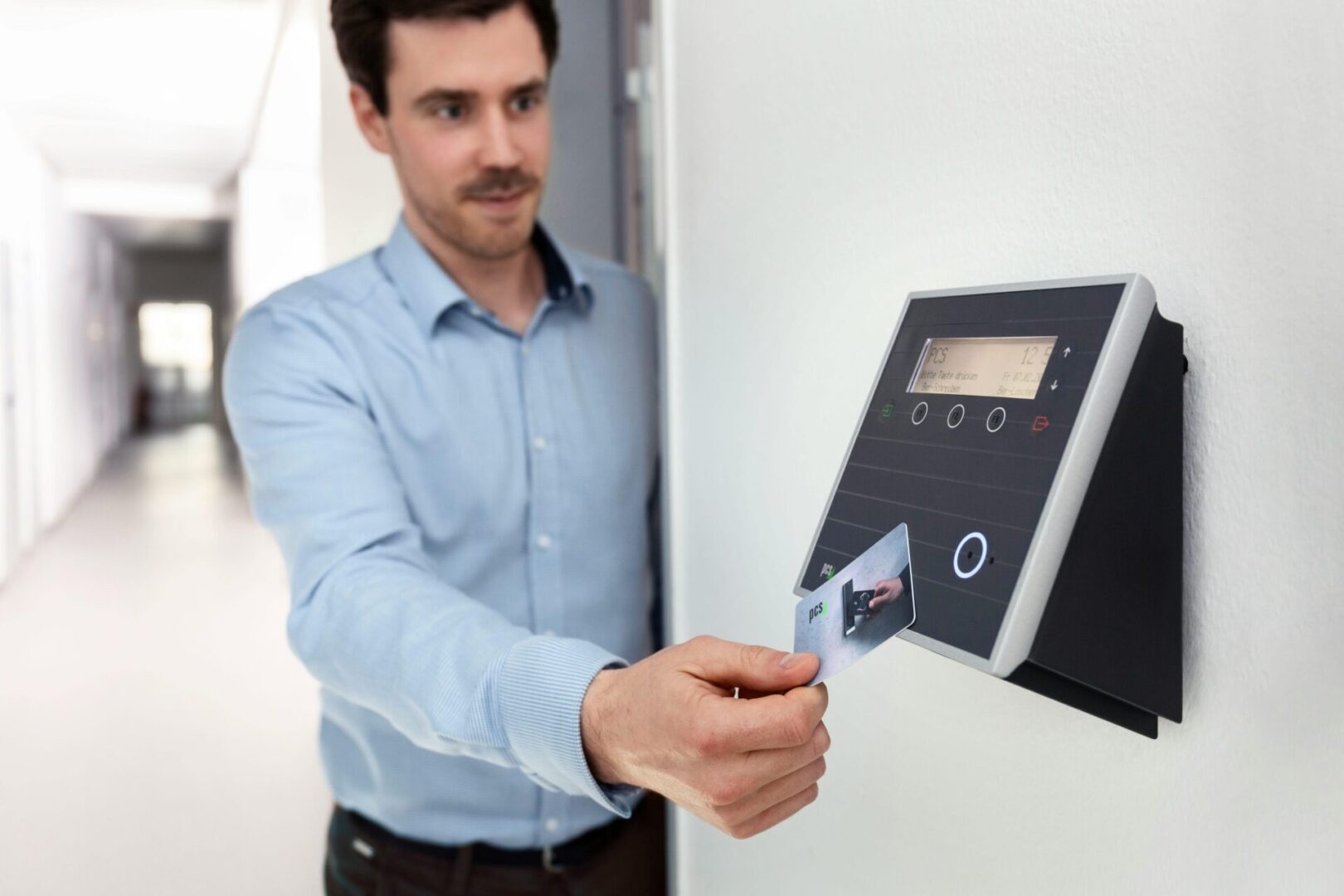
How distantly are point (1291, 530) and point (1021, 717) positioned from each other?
188mm

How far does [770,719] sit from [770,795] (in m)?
0.08

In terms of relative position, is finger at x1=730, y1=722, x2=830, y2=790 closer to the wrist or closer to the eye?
the wrist

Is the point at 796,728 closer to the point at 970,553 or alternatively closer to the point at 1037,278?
the point at 970,553

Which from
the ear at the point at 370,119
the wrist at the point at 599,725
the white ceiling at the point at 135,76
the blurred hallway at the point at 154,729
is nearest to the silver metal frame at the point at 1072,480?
the wrist at the point at 599,725

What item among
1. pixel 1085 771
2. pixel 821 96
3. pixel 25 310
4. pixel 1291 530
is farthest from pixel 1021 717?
pixel 25 310

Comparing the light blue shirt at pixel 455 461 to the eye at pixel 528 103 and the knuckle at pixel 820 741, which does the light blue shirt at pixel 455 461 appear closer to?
the eye at pixel 528 103

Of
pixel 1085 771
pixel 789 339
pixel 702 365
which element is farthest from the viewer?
pixel 702 365

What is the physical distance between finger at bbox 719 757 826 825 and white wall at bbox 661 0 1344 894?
101 mm

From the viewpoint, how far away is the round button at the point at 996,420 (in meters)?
0.44

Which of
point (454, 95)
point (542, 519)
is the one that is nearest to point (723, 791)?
point (542, 519)

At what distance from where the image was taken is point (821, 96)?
699mm

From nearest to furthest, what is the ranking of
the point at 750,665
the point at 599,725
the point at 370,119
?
the point at 750,665 → the point at 599,725 → the point at 370,119

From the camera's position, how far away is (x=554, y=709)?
0.63 metres

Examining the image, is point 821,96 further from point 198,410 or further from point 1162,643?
point 198,410
